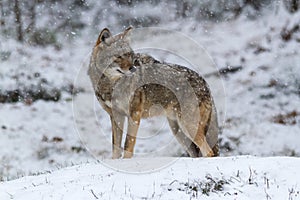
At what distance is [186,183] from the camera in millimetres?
5691

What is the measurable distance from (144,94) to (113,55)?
32.9 inches

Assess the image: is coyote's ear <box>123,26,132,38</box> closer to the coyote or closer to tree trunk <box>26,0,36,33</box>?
the coyote

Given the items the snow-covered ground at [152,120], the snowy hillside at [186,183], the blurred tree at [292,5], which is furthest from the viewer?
the blurred tree at [292,5]

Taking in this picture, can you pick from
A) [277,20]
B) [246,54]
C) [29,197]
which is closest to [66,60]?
[246,54]

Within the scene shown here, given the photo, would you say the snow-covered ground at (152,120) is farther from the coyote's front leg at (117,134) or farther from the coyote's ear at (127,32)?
the coyote's ear at (127,32)

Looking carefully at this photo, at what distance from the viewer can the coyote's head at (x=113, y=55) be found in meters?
7.92

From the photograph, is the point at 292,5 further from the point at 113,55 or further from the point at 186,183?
the point at 186,183

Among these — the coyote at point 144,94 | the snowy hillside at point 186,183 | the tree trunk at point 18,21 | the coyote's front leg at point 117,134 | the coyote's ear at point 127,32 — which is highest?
the tree trunk at point 18,21

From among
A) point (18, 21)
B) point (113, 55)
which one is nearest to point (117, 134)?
point (113, 55)

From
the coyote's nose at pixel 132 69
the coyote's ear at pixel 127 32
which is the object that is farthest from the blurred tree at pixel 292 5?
the coyote's nose at pixel 132 69

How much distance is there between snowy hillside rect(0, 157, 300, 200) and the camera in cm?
548

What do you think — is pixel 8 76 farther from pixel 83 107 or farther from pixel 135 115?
pixel 135 115

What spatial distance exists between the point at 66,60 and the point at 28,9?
2943mm

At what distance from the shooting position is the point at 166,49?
1734 centimetres
